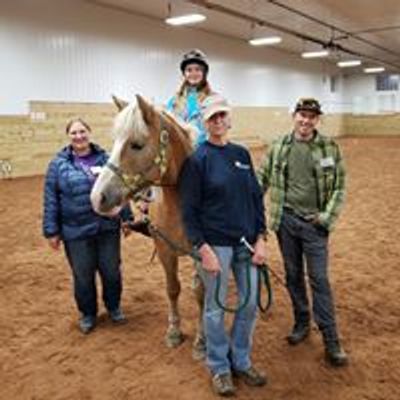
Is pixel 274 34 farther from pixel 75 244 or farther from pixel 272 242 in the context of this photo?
pixel 75 244

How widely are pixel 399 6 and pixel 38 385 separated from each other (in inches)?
617

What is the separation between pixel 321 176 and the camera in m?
3.13

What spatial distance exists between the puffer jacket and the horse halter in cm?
98

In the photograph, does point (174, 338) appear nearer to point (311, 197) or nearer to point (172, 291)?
point (172, 291)

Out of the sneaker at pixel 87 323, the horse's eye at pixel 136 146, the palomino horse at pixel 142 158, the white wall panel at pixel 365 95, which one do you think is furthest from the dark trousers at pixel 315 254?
the white wall panel at pixel 365 95

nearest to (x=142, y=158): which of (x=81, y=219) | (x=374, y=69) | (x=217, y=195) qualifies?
(x=217, y=195)

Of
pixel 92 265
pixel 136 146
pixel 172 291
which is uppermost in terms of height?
pixel 136 146

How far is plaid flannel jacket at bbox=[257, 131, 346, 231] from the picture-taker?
3107mm

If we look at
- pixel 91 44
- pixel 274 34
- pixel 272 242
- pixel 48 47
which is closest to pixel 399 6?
pixel 274 34

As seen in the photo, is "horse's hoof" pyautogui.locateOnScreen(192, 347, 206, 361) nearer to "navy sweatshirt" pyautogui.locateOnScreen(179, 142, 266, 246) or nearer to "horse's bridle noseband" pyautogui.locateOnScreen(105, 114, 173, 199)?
"navy sweatshirt" pyautogui.locateOnScreen(179, 142, 266, 246)

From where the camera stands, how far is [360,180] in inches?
451

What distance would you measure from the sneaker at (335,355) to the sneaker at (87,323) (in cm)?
183

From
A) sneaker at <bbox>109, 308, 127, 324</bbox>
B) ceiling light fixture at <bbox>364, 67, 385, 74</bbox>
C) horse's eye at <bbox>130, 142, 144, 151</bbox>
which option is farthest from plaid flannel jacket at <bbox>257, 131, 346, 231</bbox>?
ceiling light fixture at <bbox>364, 67, 385, 74</bbox>

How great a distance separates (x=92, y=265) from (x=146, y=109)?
5.36ft
